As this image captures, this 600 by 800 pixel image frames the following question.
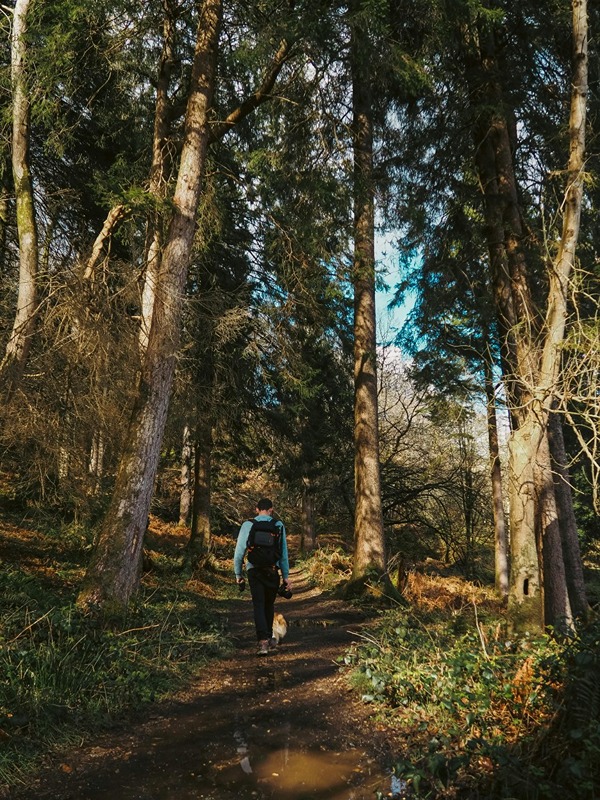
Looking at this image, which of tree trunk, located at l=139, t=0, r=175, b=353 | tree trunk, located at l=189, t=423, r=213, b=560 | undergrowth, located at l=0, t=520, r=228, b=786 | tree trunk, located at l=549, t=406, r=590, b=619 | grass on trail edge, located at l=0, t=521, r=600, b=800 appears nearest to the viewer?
grass on trail edge, located at l=0, t=521, r=600, b=800

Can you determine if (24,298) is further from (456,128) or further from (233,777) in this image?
(456,128)

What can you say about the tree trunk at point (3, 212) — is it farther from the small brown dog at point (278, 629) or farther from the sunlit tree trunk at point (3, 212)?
the small brown dog at point (278, 629)

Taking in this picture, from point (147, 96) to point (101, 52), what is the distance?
1.55 meters

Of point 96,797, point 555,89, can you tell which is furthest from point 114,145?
point 96,797

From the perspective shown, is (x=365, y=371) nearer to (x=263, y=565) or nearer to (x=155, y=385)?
(x=155, y=385)

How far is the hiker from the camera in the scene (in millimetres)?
6781

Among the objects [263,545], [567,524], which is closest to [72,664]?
[263,545]

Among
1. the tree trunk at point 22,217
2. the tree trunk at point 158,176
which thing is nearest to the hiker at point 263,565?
the tree trunk at point 158,176

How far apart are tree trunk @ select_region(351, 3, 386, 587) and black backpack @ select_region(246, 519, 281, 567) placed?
3.84 meters

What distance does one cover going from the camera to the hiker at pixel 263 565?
22.2 ft

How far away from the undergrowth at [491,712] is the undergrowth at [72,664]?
2.06m

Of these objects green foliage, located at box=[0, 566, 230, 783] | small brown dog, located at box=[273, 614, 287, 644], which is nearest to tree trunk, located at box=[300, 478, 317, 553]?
small brown dog, located at box=[273, 614, 287, 644]

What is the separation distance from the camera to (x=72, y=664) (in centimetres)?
490

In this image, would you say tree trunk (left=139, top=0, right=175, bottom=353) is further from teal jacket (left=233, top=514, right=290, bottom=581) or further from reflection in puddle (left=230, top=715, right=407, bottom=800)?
reflection in puddle (left=230, top=715, right=407, bottom=800)
